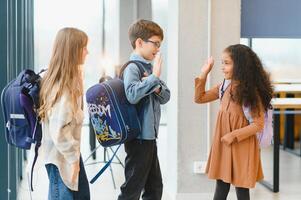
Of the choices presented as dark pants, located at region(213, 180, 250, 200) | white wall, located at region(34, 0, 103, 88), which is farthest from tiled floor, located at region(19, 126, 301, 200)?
white wall, located at region(34, 0, 103, 88)

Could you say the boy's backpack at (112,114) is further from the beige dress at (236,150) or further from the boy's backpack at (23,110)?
the beige dress at (236,150)

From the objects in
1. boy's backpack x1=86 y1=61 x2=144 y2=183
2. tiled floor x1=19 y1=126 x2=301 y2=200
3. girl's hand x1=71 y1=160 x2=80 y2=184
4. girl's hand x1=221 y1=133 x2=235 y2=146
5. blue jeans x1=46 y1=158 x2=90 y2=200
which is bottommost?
tiled floor x1=19 y1=126 x2=301 y2=200

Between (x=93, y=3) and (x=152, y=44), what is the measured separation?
546 cm

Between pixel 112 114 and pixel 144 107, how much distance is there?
187mm

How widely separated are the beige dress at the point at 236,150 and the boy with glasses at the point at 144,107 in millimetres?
400

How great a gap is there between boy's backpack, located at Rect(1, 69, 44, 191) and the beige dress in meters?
1.04

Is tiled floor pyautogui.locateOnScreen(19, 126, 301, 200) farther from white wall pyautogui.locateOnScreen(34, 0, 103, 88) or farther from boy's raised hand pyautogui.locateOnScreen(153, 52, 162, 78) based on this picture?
white wall pyautogui.locateOnScreen(34, 0, 103, 88)

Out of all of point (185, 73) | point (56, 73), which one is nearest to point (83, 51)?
point (56, 73)

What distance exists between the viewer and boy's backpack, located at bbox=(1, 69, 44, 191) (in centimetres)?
233

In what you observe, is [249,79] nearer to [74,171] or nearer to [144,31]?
[144,31]

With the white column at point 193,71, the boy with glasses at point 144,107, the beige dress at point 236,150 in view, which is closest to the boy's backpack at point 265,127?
the beige dress at point 236,150

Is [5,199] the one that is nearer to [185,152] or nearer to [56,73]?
[56,73]

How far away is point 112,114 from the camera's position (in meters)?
2.51

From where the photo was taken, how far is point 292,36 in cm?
408
